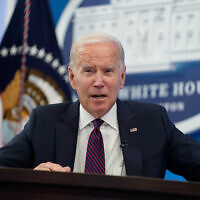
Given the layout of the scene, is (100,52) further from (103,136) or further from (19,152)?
(19,152)

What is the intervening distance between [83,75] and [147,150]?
20.5 inches

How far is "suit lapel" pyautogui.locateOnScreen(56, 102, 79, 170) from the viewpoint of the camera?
201cm

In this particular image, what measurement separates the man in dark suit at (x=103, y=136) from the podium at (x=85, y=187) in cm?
73

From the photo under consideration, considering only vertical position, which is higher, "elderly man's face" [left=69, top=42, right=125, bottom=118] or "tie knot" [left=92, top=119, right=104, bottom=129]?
"elderly man's face" [left=69, top=42, right=125, bottom=118]

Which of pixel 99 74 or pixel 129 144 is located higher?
pixel 99 74

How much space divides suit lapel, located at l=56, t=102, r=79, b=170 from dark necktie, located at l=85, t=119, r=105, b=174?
3.3 inches

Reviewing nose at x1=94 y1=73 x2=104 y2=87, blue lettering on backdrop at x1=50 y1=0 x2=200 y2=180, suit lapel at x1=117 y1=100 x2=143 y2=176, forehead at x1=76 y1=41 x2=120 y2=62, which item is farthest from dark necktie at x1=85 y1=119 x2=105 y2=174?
blue lettering on backdrop at x1=50 y1=0 x2=200 y2=180

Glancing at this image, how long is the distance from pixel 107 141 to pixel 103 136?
0.12ft

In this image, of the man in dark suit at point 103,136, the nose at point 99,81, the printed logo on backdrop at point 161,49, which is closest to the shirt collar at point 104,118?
the man in dark suit at point 103,136

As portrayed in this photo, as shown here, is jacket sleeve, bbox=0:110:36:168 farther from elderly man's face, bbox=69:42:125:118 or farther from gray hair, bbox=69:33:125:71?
gray hair, bbox=69:33:125:71

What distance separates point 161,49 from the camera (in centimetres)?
383

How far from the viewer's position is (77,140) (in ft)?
6.92

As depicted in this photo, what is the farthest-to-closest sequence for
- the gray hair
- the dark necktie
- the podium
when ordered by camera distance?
1. the gray hair
2. the dark necktie
3. the podium

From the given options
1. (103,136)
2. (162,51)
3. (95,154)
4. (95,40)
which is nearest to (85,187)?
(95,154)
